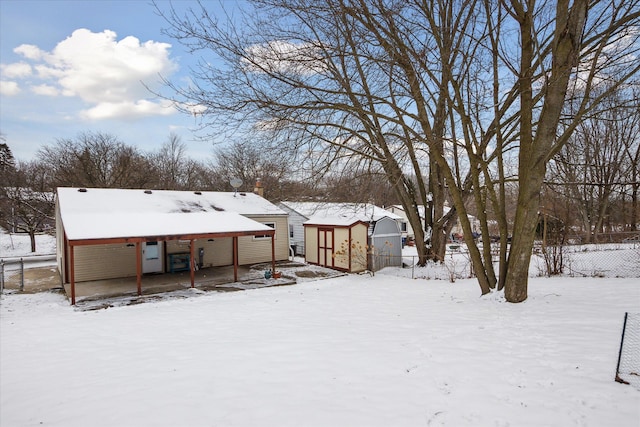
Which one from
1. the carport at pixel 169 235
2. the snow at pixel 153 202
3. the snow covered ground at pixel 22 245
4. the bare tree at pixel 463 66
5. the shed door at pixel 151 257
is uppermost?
the bare tree at pixel 463 66

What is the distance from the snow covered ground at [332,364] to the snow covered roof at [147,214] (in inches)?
124

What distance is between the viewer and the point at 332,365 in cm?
441

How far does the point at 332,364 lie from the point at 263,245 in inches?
500

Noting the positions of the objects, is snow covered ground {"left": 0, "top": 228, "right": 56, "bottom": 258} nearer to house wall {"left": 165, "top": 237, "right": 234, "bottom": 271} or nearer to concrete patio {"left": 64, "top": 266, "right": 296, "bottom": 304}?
house wall {"left": 165, "top": 237, "right": 234, "bottom": 271}

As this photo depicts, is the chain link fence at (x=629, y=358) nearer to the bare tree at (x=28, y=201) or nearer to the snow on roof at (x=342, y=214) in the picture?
the snow on roof at (x=342, y=214)

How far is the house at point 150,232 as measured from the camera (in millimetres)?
10352

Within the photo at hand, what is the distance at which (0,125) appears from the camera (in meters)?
22.8

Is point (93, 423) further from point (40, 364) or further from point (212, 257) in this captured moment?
point (212, 257)

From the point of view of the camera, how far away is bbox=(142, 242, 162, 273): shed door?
43.9 feet

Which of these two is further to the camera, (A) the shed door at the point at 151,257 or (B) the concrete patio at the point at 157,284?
(A) the shed door at the point at 151,257

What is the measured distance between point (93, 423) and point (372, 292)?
24.1 feet

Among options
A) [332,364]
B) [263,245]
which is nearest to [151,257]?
[263,245]

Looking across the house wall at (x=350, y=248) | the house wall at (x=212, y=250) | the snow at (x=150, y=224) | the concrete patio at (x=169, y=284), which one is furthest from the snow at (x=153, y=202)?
the house wall at (x=350, y=248)

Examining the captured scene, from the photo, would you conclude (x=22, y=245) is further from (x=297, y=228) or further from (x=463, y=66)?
(x=463, y=66)
